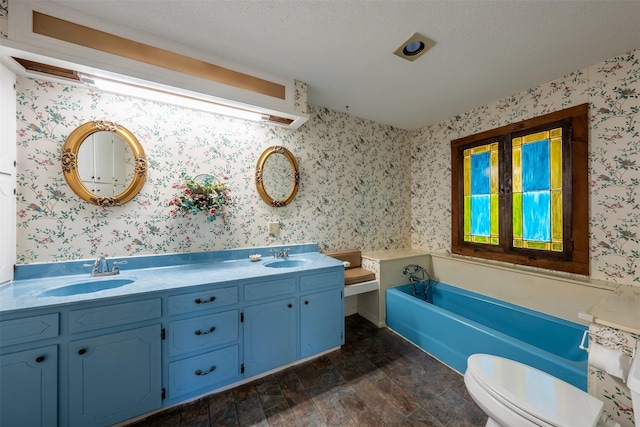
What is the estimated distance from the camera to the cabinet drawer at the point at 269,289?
1.60 metres

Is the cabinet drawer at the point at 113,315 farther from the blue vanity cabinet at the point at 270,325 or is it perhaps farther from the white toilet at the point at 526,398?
the white toilet at the point at 526,398

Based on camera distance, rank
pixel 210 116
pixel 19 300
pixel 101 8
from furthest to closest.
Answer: pixel 210 116
pixel 101 8
pixel 19 300

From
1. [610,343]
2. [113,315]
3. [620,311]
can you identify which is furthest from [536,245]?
[113,315]

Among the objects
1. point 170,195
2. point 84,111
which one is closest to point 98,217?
point 170,195

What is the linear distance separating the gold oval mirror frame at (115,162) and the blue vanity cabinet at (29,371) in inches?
32.3

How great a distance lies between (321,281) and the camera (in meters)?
1.90

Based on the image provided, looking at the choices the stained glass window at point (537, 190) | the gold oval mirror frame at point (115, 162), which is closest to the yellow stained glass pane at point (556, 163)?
the stained glass window at point (537, 190)

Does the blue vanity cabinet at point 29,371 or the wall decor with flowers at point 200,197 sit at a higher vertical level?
the wall decor with flowers at point 200,197

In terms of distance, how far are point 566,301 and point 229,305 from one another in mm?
2666

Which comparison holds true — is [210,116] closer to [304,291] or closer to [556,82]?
[304,291]

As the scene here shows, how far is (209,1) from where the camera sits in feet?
4.00

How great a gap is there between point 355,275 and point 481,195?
1.68 m

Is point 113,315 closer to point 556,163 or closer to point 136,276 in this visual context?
point 136,276

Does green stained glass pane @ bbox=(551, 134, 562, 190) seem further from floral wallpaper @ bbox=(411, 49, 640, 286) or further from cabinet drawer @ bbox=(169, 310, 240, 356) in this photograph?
cabinet drawer @ bbox=(169, 310, 240, 356)
